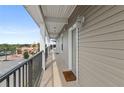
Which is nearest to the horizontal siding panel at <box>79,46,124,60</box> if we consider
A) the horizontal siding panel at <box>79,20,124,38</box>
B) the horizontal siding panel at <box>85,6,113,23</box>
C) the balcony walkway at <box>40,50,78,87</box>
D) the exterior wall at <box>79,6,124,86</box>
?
the exterior wall at <box>79,6,124,86</box>

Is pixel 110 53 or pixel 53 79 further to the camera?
pixel 53 79

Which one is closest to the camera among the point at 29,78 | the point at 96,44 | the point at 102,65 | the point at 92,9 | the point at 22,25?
the point at 102,65

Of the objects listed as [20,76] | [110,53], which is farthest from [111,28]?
[20,76]

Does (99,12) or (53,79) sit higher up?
(99,12)

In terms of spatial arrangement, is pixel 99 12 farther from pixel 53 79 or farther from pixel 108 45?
pixel 53 79

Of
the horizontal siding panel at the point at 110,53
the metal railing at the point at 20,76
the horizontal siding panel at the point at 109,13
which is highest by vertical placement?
the horizontal siding panel at the point at 109,13

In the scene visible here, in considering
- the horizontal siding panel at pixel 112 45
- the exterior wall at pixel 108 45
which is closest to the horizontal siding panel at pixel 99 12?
the exterior wall at pixel 108 45

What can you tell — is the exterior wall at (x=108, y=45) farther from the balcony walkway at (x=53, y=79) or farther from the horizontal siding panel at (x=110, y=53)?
the balcony walkway at (x=53, y=79)

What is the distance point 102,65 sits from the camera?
258 centimetres

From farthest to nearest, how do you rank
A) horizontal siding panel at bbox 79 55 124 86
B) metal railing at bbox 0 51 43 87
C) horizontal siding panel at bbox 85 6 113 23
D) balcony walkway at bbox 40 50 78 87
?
balcony walkway at bbox 40 50 78 87
horizontal siding panel at bbox 85 6 113 23
horizontal siding panel at bbox 79 55 124 86
metal railing at bbox 0 51 43 87

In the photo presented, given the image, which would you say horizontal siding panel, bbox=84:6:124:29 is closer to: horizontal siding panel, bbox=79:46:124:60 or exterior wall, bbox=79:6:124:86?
exterior wall, bbox=79:6:124:86
